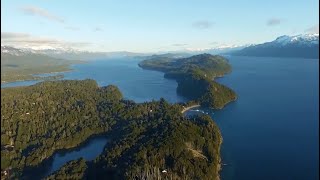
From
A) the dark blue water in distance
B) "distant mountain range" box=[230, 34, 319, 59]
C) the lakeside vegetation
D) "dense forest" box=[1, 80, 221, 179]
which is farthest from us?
"distant mountain range" box=[230, 34, 319, 59]

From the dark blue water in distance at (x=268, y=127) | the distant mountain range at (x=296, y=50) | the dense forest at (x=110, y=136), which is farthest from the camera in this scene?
the distant mountain range at (x=296, y=50)

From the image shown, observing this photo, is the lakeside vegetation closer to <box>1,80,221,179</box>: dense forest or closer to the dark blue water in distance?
<box>1,80,221,179</box>: dense forest

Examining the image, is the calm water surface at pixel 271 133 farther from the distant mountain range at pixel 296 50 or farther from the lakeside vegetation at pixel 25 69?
the distant mountain range at pixel 296 50

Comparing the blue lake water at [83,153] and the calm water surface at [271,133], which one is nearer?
the calm water surface at [271,133]

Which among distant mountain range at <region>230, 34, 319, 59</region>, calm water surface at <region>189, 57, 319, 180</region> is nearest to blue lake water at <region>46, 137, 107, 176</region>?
calm water surface at <region>189, 57, 319, 180</region>

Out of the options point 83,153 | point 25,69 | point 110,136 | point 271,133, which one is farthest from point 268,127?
point 25,69

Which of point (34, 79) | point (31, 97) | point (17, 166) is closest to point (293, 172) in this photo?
point (17, 166)

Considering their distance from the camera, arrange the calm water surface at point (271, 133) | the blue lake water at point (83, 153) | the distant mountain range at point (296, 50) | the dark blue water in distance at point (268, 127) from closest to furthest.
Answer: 1. the calm water surface at point (271, 133)
2. the dark blue water in distance at point (268, 127)
3. the blue lake water at point (83, 153)
4. the distant mountain range at point (296, 50)

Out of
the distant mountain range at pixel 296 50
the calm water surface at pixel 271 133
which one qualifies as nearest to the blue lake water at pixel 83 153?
the calm water surface at pixel 271 133

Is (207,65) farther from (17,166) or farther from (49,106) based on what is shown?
(17,166)

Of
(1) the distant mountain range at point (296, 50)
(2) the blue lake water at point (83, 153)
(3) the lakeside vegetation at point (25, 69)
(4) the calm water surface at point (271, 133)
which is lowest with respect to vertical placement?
(2) the blue lake water at point (83, 153)
